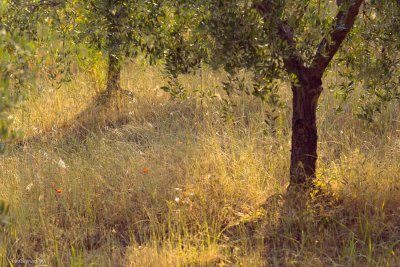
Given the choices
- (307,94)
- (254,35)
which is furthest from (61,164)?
(254,35)

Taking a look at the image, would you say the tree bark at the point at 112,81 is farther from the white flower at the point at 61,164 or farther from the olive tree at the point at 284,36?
the olive tree at the point at 284,36

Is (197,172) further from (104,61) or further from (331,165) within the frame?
(104,61)

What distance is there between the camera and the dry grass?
5184 millimetres

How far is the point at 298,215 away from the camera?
5.50 meters

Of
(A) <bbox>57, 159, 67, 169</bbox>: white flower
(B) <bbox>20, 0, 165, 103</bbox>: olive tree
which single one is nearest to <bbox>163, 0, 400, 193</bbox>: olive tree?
(B) <bbox>20, 0, 165, 103</bbox>: olive tree

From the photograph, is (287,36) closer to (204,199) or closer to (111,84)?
(204,199)

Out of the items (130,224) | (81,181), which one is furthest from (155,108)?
(130,224)

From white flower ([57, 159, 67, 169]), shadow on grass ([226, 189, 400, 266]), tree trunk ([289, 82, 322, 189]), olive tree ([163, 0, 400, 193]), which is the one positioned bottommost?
shadow on grass ([226, 189, 400, 266])

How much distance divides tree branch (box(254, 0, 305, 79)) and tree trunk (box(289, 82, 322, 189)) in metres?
0.23

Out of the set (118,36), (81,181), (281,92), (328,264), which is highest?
(118,36)

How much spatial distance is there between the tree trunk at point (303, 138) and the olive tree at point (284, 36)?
0.09 m

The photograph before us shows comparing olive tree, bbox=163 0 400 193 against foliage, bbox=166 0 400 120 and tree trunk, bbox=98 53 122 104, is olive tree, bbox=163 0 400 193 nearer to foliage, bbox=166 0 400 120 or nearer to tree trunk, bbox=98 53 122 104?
foliage, bbox=166 0 400 120

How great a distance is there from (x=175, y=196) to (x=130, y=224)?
0.47m

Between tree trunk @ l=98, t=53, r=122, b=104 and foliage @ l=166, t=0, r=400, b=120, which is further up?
foliage @ l=166, t=0, r=400, b=120
